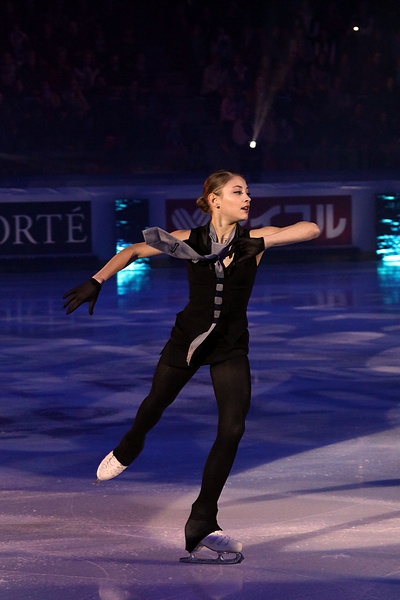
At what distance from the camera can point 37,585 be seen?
3883 millimetres

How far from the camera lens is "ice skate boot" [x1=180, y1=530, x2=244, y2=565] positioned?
412 cm

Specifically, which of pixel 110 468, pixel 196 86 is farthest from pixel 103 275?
pixel 196 86

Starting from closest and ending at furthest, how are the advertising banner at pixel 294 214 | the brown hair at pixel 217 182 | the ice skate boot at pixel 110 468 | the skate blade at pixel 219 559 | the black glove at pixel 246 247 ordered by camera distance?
the skate blade at pixel 219 559 → the black glove at pixel 246 247 → the brown hair at pixel 217 182 → the ice skate boot at pixel 110 468 → the advertising banner at pixel 294 214

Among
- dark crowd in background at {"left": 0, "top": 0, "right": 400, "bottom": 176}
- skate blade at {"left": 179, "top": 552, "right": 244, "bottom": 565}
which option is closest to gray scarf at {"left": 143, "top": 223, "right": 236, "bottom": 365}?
skate blade at {"left": 179, "top": 552, "right": 244, "bottom": 565}

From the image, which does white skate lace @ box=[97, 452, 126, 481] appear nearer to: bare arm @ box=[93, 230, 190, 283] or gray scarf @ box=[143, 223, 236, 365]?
gray scarf @ box=[143, 223, 236, 365]

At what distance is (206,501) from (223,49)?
18.8m

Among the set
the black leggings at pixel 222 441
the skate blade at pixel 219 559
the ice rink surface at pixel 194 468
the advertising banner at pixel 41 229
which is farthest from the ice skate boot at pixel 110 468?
the advertising banner at pixel 41 229

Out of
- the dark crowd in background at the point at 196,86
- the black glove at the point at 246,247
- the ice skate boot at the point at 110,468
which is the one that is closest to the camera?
the black glove at the point at 246,247

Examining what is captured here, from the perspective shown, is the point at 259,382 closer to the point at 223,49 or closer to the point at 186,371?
the point at 186,371

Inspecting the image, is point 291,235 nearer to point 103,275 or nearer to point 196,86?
point 103,275

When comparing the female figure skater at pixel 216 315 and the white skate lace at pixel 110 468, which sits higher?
the female figure skater at pixel 216 315

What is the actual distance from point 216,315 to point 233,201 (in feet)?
1.48

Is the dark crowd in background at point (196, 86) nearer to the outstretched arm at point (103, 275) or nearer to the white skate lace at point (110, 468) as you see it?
the white skate lace at point (110, 468)

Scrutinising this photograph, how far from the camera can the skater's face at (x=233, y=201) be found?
431cm
